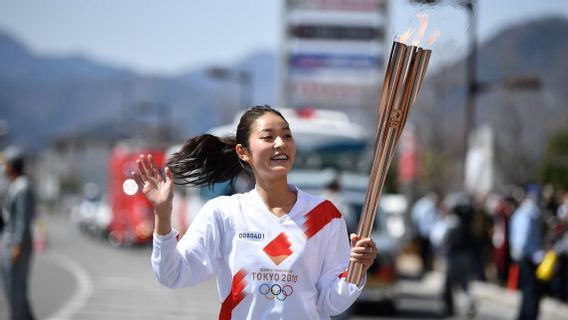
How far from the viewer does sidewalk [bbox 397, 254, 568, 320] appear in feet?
43.7

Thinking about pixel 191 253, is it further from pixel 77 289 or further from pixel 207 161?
pixel 77 289

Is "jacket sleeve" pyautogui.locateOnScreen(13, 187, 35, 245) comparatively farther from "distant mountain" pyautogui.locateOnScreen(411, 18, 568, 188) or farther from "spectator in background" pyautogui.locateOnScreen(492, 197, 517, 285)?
"distant mountain" pyautogui.locateOnScreen(411, 18, 568, 188)

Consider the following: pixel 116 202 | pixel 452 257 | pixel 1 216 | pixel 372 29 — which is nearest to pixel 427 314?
pixel 452 257

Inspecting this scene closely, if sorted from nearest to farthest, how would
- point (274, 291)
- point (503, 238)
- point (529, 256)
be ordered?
point (274, 291)
point (529, 256)
point (503, 238)

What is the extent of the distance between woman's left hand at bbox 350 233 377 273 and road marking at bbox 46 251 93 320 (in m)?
8.36

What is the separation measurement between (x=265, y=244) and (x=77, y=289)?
496 inches

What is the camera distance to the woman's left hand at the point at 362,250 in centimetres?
386

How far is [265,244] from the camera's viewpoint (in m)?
4.05

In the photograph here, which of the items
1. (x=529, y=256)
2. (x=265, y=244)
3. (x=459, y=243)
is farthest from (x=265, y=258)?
(x=459, y=243)

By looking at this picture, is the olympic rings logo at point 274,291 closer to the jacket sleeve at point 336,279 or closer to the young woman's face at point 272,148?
the jacket sleeve at point 336,279

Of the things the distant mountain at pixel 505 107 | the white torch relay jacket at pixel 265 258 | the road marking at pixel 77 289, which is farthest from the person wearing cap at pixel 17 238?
the distant mountain at pixel 505 107

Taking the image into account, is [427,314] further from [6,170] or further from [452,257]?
[6,170]

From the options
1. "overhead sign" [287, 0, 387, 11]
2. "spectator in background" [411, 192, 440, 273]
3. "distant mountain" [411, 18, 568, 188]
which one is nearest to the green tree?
"distant mountain" [411, 18, 568, 188]

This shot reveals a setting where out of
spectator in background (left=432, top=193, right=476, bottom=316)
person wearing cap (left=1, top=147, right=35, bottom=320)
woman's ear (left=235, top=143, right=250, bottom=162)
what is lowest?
spectator in background (left=432, top=193, right=476, bottom=316)
